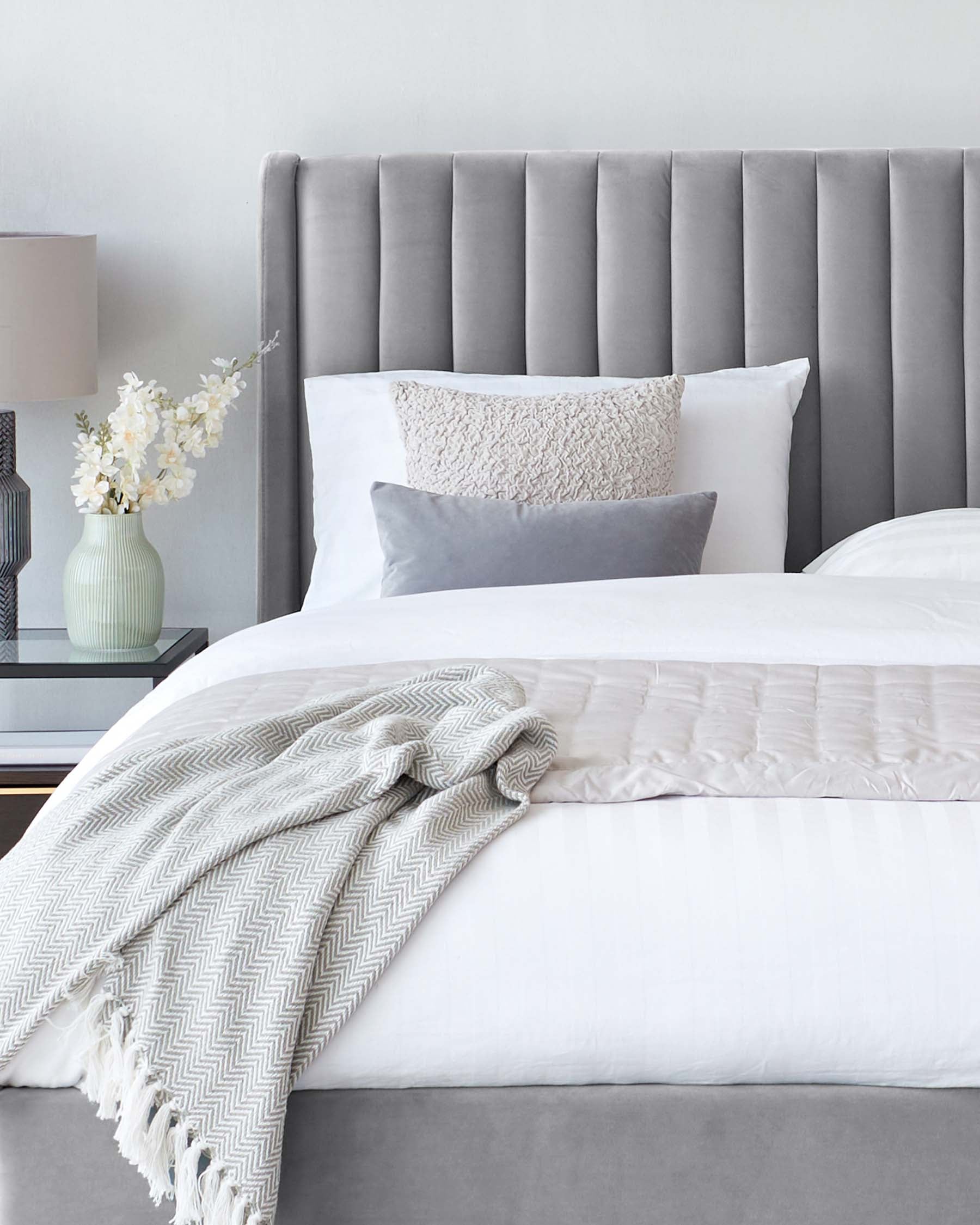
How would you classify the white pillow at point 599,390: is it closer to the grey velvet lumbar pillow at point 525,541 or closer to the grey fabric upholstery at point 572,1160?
the grey velvet lumbar pillow at point 525,541

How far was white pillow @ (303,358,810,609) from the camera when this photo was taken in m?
2.62

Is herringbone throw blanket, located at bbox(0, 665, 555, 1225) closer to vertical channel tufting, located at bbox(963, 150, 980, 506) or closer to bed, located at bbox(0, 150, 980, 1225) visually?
bed, located at bbox(0, 150, 980, 1225)

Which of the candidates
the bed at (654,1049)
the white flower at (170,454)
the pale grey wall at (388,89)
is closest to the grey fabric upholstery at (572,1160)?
the bed at (654,1049)

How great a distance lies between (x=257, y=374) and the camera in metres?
2.97

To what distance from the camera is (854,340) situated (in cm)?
285

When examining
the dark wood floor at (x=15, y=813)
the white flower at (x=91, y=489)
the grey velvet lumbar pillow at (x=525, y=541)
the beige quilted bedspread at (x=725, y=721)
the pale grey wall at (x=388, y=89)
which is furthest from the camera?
the pale grey wall at (x=388, y=89)

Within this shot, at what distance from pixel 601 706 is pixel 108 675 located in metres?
1.31

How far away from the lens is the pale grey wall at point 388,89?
9.62 ft

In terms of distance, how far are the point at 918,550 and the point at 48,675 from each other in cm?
153

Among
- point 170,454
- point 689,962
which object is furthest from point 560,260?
point 689,962

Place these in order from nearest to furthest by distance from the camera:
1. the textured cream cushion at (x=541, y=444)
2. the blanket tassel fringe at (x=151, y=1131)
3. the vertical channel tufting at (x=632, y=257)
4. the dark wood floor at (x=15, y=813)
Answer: the blanket tassel fringe at (x=151, y=1131), the textured cream cushion at (x=541, y=444), the dark wood floor at (x=15, y=813), the vertical channel tufting at (x=632, y=257)

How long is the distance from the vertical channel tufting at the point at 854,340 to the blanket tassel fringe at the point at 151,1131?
6.81 ft

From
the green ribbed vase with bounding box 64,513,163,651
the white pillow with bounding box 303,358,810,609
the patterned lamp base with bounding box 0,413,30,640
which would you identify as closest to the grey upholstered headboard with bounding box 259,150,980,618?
the white pillow with bounding box 303,358,810,609

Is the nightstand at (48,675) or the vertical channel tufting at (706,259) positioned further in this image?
the vertical channel tufting at (706,259)
